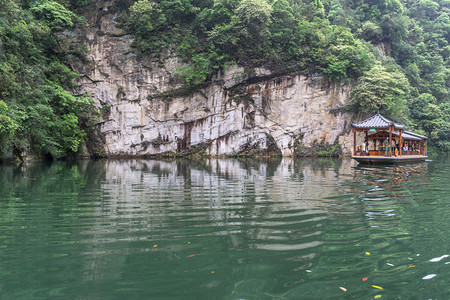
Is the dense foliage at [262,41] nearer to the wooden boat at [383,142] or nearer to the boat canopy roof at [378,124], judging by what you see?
the wooden boat at [383,142]

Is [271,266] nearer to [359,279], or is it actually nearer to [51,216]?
[359,279]

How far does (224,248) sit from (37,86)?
74.8 ft

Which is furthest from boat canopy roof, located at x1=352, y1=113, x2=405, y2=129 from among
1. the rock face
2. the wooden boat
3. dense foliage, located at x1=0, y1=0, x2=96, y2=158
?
dense foliage, located at x1=0, y1=0, x2=96, y2=158

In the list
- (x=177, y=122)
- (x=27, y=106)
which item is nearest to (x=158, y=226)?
(x=27, y=106)

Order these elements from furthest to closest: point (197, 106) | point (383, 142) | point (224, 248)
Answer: point (197, 106) < point (383, 142) < point (224, 248)

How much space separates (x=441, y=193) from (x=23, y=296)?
8853 mm

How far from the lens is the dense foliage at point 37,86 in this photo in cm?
1842

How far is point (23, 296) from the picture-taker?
2.62m

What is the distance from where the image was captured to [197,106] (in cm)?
3148

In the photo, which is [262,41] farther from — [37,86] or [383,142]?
[37,86]

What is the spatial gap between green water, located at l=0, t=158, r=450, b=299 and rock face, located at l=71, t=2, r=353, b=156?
23.9 metres

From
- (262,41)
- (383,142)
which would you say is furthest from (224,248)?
(262,41)

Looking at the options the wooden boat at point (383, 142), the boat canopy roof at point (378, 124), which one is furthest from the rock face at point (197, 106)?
the boat canopy roof at point (378, 124)

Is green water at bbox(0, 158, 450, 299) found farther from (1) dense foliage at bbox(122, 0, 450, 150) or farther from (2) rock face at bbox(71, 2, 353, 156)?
(1) dense foliage at bbox(122, 0, 450, 150)
